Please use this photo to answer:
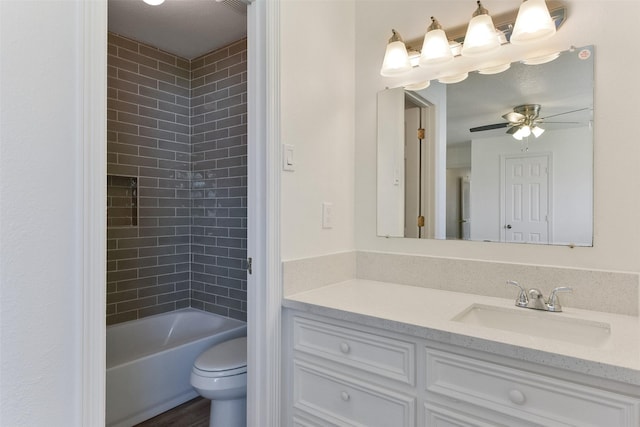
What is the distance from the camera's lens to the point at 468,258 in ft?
5.38

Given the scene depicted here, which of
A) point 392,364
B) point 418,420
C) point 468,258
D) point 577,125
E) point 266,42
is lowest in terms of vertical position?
point 418,420

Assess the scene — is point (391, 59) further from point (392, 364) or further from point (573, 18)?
point (392, 364)

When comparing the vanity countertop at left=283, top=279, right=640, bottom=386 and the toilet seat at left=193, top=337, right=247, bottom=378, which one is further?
the toilet seat at left=193, top=337, right=247, bottom=378

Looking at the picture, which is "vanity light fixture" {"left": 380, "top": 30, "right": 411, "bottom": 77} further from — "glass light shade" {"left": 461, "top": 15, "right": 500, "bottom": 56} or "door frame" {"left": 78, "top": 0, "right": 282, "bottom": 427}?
"door frame" {"left": 78, "top": 0, "right": 282, "bottom": 427}

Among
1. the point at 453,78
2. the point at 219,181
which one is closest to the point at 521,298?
the point at 453,78

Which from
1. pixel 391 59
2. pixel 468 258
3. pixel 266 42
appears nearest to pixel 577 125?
pixel 468 258

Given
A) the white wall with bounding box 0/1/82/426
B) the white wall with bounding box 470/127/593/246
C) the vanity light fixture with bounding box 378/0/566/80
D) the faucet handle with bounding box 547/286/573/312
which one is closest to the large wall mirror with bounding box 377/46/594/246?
the white wall with bounding box 470/127/593/246

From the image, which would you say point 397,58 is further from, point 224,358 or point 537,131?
point 224,358

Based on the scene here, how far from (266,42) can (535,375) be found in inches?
58.2

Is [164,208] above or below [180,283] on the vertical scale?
above

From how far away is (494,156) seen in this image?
159 cm

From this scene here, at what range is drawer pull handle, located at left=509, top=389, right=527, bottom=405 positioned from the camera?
3.31 ft

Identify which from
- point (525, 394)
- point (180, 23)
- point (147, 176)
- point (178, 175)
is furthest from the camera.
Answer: point (178, 175)

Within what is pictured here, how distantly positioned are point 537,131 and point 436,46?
58cm
